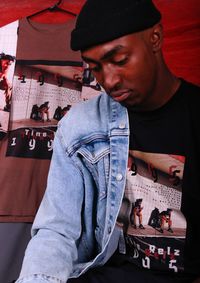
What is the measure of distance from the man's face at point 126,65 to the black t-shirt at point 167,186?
97mm

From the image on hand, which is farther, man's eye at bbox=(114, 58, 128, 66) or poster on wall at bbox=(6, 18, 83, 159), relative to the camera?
poster on wall at bbox=(6, 18, 83, 159)

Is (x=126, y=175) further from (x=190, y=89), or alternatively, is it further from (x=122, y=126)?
(x=190, y=89)

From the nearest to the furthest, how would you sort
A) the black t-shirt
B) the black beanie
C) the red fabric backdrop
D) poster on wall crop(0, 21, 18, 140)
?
the black beanie
the black t-shirt
the red fabric backdrop
poster on wall crop(0, 21, 18, 140)

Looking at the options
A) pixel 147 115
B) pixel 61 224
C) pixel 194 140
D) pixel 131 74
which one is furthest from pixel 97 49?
pixel 61 224

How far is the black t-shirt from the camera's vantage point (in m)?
1.01

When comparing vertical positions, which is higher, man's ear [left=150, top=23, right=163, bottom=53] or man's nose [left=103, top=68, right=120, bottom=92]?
man's ear [left=150, top=23, right=163, bottom=53]

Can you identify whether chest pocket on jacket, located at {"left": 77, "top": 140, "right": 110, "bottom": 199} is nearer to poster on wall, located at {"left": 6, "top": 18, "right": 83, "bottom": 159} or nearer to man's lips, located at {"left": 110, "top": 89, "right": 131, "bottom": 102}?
man's lips, located at {"left": 110, "top": 89, "right": 131, "bottom": 102}

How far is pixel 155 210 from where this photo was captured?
3.37 feet

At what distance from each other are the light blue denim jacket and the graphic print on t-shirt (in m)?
0.04

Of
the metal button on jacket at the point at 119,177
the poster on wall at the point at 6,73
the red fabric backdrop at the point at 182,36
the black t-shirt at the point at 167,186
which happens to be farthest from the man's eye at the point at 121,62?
the poster on wall at the point at 6,73

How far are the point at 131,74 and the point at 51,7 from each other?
715 mm

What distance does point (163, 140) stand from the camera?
1023 millimetres

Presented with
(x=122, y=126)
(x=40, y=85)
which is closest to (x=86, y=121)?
(x=122, y=126)

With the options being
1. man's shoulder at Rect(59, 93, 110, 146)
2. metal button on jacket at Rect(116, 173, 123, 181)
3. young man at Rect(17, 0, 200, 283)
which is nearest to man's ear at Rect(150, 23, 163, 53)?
young man at Rect(17, 0, 200, 283)
